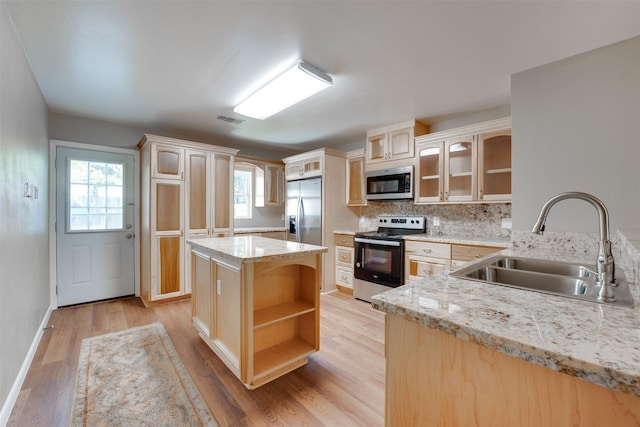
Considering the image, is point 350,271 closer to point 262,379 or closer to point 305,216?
point 305,216

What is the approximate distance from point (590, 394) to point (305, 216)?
3.69m

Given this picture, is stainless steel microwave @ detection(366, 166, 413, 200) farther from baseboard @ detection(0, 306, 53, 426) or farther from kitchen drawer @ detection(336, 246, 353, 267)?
baseboard @ detection(0, 306, 53, 426)

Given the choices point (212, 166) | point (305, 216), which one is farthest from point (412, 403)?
point (212, 166)

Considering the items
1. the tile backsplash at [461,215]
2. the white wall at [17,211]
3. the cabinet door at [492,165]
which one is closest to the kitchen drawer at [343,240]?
the tile backsplash at [461,215]

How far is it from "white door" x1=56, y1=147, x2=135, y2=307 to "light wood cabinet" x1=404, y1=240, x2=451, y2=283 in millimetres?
3636

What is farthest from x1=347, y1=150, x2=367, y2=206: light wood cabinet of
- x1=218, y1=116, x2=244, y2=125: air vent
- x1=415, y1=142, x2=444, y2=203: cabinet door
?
x1=218, y1=116, x2=244, y2=125: air vent

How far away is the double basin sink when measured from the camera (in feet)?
3.63

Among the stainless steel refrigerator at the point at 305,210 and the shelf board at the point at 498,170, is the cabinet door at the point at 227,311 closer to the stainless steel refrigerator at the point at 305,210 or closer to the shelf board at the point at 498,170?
the stainless steel refrigerator at the point at 305,210

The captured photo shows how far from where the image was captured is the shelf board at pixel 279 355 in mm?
1840

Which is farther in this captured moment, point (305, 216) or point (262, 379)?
point (305, 216)

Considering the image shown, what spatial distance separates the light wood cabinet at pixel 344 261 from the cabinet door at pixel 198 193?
6.15 feet

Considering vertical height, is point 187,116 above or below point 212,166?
above

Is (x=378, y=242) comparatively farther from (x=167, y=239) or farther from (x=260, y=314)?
(x=167, y=239)

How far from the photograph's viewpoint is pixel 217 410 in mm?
1630
